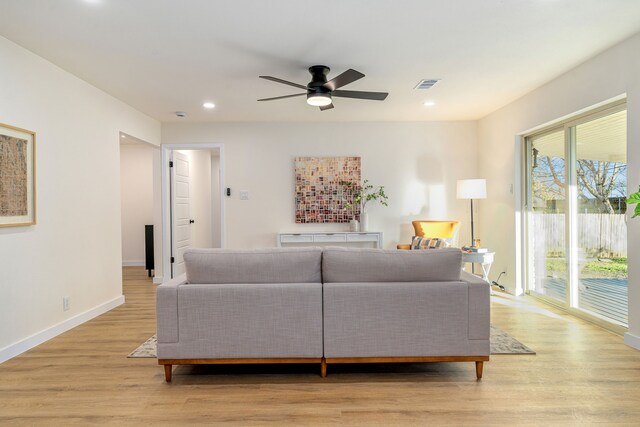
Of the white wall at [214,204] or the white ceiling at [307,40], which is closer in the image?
the white ceiling at [307,40]

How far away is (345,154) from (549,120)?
2.65 metres

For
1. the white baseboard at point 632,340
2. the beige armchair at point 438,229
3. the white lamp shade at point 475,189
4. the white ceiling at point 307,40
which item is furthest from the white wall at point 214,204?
the white baseboard at point 632,340

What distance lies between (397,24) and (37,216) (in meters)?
3.20

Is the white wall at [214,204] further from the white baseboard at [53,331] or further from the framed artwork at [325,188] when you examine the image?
the white baseboard at [53,331]

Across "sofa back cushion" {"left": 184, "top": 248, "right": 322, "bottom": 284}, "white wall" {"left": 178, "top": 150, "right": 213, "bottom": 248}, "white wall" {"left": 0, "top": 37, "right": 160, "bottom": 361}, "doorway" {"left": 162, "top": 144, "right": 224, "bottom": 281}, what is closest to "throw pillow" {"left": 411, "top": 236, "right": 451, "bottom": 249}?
"sofa back cushion" {"left": 184, "top": 248, "right": 322, "bottom": 284}

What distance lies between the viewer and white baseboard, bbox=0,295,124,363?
2738 mm

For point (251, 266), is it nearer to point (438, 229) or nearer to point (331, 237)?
point (331, 237)

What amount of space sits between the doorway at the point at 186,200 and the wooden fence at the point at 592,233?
4271 mm

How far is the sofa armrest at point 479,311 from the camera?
2.23m

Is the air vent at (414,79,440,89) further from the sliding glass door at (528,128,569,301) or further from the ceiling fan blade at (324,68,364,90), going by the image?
the sliding glass door at (528,128,569,301)

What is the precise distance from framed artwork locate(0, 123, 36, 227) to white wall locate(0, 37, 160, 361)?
8cm

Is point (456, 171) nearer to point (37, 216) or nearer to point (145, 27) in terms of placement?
point (145, 27)

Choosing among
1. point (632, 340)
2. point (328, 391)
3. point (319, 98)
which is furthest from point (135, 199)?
point (632, 340)

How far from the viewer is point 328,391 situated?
85.2 inches
